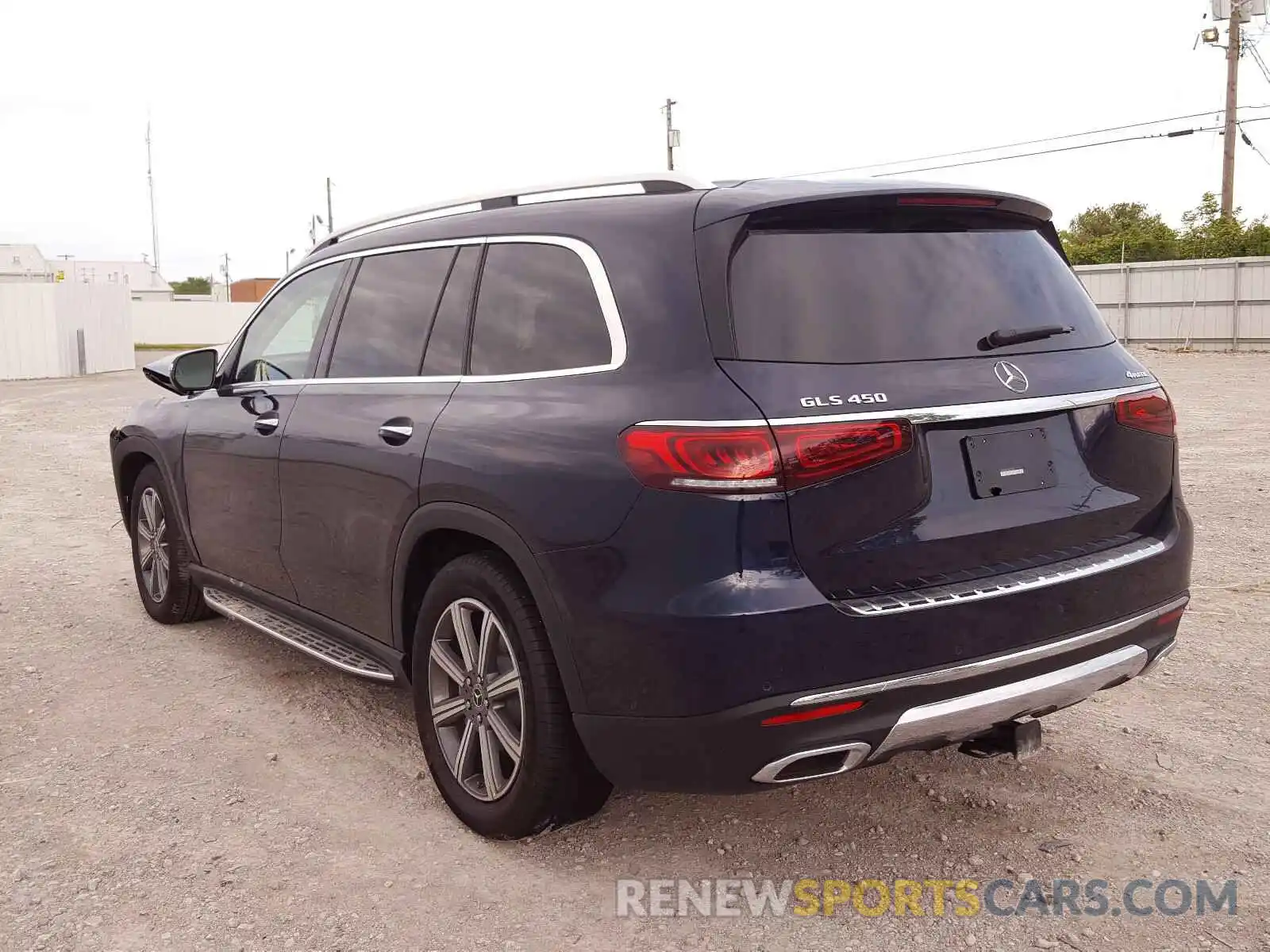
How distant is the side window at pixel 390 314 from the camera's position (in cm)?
393

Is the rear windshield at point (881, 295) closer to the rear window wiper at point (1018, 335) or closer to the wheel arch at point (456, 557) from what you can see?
the rear window wiper at point (1018, 335)

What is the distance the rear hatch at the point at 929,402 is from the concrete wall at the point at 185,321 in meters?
58.7

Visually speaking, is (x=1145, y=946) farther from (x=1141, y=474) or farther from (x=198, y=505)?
(x=198, y=505)

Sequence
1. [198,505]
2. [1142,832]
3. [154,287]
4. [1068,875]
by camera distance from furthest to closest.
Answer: [154,287] → [198,505] → [1142,832] → [1068,875]

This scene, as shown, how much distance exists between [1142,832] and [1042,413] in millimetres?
1315

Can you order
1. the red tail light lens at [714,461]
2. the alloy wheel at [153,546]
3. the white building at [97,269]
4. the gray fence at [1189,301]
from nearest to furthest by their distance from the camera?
the red tail light lens at [714,461] → the alloy wheel at [153,546] → the gray fence at [1189,301] → the white building at [97,269]

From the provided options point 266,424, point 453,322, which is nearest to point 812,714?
point 453,322

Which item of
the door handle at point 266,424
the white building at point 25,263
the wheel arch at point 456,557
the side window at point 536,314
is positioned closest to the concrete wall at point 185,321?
the white building at point 25,263

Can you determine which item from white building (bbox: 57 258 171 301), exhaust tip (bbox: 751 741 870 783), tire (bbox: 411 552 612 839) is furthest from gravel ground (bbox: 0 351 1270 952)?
white building (bbox: 57 258 171 301)

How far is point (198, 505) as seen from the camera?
207 inches

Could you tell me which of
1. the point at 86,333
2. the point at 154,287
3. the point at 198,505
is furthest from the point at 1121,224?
the point at 154,287

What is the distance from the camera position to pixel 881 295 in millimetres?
3049

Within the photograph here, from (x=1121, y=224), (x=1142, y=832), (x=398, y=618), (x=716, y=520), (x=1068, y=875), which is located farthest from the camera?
(x=1121, y=224)

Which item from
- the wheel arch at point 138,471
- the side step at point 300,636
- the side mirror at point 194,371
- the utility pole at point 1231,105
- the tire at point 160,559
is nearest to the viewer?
the side step at point 300,636
